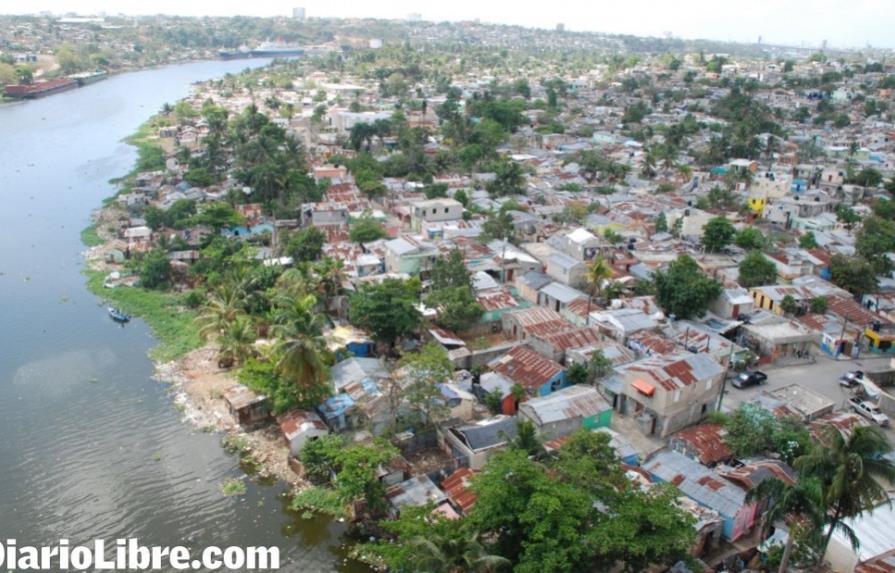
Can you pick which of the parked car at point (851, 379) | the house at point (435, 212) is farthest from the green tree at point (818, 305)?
the house at point (435, 212)

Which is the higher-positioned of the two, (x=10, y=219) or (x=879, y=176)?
(x=879, y=176)

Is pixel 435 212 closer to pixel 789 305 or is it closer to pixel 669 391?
pixel 789 305

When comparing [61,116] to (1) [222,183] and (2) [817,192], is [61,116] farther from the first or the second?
(2) [817,192]

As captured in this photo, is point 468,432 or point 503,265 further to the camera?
point 503,265

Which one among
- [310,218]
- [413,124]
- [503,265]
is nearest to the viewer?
[503,265]

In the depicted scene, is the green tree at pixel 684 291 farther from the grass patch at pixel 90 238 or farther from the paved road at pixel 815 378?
the grass patch at pixel 90 238

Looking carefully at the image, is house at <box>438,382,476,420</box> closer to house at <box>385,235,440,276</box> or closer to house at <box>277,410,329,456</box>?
house at <box>277,410,329,456</box>

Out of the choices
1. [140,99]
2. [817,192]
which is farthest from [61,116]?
[817,192]
